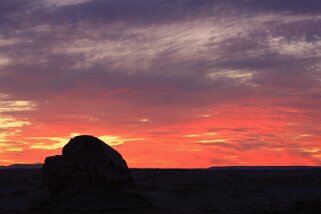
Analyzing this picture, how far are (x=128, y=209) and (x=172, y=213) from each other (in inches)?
80.0

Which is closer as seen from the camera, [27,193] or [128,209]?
[128,209]

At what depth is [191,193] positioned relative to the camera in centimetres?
3759

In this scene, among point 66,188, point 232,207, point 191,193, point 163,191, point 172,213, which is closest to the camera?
point 172,213

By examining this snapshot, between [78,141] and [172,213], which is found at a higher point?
[78,141]

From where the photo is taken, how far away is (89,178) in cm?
2302

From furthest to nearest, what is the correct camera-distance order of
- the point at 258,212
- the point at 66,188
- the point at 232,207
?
1. the point at 232,207
2. the point at 258,212
3. the point at 66,188

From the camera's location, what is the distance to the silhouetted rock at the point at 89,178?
71.0 feet

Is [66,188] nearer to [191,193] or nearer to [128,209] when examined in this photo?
[128,209]

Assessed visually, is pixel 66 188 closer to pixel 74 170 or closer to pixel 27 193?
pixel 74 170

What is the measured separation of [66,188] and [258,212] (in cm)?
812

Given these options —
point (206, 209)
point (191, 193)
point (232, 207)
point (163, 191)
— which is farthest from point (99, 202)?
point (163, 191)

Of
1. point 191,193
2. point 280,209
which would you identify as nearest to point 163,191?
point 191,193

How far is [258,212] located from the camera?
2466 centimetres

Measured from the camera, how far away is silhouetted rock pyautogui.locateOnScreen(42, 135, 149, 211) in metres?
21.6
